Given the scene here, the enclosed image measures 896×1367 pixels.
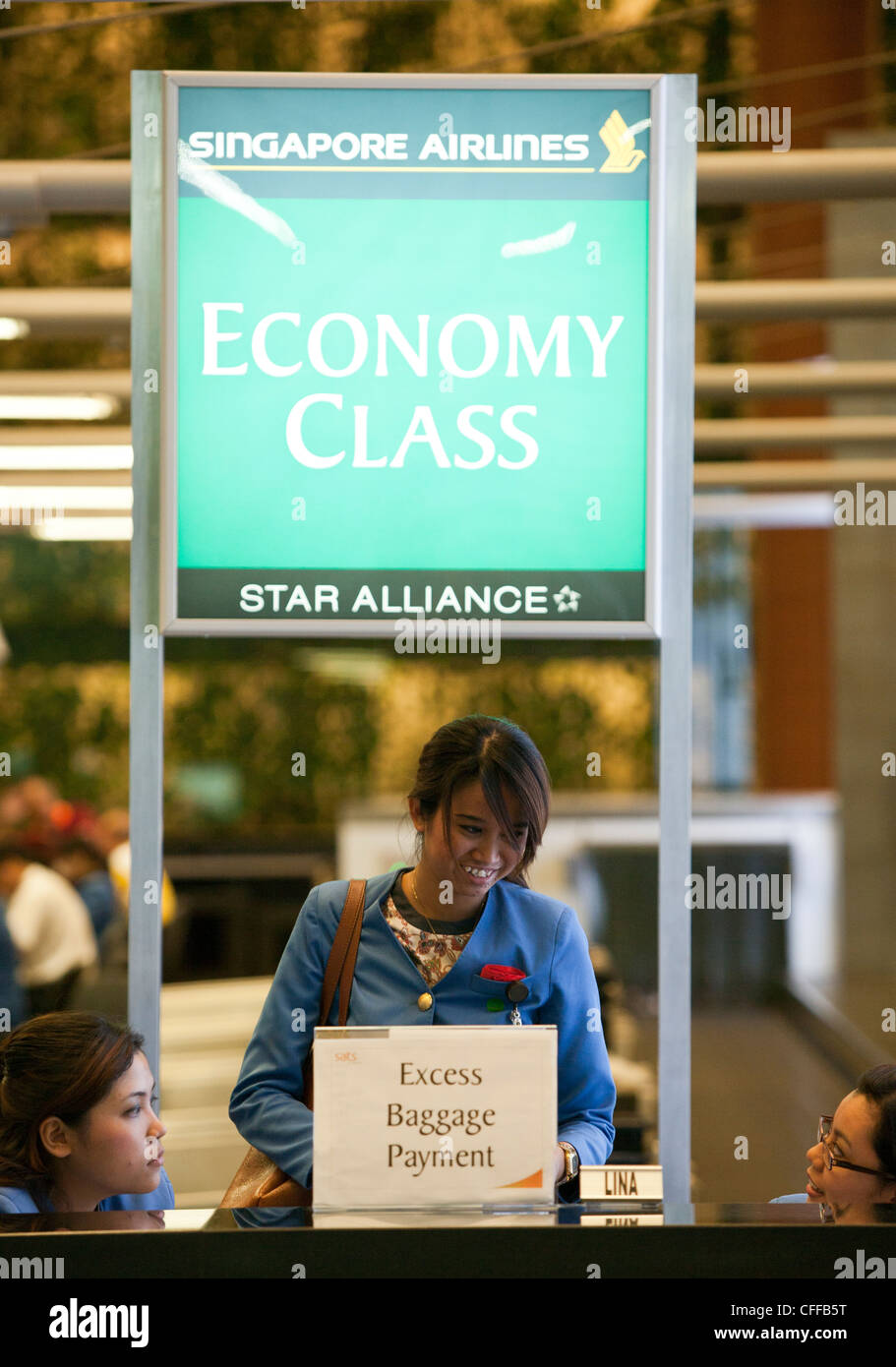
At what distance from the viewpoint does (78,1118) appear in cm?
193

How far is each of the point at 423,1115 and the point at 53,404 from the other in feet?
18.5

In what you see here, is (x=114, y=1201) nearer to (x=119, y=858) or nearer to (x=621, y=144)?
(x=621, y=144)

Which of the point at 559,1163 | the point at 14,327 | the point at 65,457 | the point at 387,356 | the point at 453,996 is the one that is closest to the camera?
the point at 559,1163

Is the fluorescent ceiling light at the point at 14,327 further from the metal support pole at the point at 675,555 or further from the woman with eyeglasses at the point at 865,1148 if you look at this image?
the woman with eyeglasses at the point at 865,1148

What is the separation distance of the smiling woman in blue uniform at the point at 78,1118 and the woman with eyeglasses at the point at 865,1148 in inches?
33.9

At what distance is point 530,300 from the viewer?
7.47ft

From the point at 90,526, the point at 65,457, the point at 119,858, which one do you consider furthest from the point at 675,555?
the point at 119,858

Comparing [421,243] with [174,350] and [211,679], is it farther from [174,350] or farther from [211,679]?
[211,679]

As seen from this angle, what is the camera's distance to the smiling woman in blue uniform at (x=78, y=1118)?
6.25 ft

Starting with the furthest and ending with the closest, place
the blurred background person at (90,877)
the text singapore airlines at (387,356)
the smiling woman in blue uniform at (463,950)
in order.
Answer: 1. the blurred background person at (90,877)
2. the text singapore airlines at (387,356)
3. the smiling woman in blue uniform at (463,950)

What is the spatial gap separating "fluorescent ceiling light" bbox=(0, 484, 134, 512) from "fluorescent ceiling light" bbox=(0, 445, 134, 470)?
0.36 feet

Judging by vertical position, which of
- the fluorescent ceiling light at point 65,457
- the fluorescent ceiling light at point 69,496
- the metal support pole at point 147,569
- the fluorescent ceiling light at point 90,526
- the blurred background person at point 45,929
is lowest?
the blurred background person at point 45,929

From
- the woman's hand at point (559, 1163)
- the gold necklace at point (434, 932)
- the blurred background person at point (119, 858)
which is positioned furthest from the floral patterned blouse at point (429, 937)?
the blurred background person at point (119, 858)

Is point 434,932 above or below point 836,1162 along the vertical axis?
above
